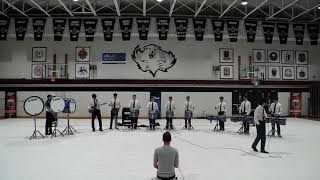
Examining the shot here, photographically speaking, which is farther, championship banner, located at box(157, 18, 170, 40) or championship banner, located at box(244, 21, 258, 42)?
championship banner, located at box(244, 21, 258, 42)

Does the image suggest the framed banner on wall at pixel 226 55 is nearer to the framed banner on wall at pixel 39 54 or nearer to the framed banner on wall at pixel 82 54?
the framed banner on wall at pixel 82 54

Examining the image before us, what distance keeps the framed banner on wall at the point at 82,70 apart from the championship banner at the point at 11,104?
556 centimetres

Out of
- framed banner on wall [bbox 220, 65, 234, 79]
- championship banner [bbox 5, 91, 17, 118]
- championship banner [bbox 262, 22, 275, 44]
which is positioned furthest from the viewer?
framed banner on wall [bbox 220, 65, 234, 79]

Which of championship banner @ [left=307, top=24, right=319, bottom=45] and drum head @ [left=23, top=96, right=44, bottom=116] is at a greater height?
championship banner @ [left=307, top=24, right=319, bottom=45]

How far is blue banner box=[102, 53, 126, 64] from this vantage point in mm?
29500

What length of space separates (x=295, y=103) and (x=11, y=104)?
24453 mm

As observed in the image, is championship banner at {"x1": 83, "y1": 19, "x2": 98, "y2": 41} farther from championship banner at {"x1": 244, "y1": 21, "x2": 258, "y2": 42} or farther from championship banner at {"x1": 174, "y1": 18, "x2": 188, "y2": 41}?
championship banner at {"x1": 244, "y1": 21, "x2": 258, "y2": 42}

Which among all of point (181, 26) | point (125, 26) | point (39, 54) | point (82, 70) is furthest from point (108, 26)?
point (39, 54)

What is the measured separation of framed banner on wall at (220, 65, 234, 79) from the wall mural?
4.22 meters

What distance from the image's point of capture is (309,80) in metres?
30.8

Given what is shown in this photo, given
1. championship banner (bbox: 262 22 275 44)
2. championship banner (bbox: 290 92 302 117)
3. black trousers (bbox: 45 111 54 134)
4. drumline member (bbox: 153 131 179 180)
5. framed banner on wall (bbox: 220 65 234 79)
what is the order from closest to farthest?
drumline member (bbox: 153 131 179 180)
black trousers (bbox: 45 111 54 134)
championship banner (bbox: 262 22 275 44)
framed banner on wall (bbox: 220 65 234 79)
championship banner (bbox: 290 92 302 117)

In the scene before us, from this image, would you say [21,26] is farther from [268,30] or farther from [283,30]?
[283,30]

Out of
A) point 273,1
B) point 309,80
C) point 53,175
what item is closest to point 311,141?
point 53,175

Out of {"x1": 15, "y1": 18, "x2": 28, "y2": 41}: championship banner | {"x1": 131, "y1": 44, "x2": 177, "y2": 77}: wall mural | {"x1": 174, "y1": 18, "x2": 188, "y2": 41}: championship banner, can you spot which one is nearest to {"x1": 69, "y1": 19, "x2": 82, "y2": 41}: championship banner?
{"x1": 15, "y1": 18, "x2": 28, "y2": 41}: championship banner
